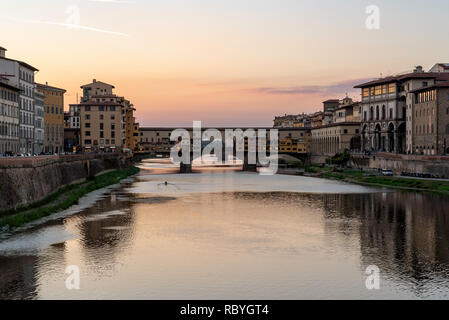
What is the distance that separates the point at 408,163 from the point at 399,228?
4492 cm

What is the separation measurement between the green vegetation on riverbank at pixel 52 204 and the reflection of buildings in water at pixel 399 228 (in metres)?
24.8

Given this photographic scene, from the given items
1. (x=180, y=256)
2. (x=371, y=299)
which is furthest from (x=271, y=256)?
(x=371, y=299)

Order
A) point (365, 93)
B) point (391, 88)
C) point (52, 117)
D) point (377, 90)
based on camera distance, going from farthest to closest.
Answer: point (365, 93)
point (377, 90)
point (391, 88)
point (52, 117)

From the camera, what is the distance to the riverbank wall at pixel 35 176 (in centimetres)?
4259

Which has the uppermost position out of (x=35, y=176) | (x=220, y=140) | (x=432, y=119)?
(x=432, y=119)

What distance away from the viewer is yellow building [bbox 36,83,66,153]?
106125 millimetres

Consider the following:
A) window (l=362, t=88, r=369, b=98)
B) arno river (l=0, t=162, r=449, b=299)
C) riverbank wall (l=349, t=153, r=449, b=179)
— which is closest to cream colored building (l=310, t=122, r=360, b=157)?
window (l=362, t=88, r=369, b=98)

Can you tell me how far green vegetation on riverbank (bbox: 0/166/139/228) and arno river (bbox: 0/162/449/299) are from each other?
4.83 feet

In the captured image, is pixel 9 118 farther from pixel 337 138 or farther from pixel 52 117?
pixel 337 138

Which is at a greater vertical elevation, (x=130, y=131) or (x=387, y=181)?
(x=130, y=131)

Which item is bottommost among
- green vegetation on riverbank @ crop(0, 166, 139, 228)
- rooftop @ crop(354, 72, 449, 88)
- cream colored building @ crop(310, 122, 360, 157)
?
green vegetation on riverbank @ crop(0, 166, 139, 228)

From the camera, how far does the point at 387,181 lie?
267 feet

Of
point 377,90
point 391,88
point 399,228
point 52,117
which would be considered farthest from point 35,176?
point 377,90

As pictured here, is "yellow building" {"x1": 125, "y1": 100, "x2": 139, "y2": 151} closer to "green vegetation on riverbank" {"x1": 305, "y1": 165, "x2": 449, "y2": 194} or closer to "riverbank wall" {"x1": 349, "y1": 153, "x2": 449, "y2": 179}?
"green vegetation on riverbank" {"x1": 305, "y1": 165, "x2": 449, "y2": 194}
